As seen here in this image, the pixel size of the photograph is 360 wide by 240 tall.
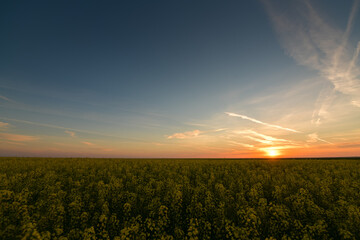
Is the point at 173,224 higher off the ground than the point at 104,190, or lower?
lower

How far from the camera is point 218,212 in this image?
12.5 meters

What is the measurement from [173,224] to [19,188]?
1692 centimetres

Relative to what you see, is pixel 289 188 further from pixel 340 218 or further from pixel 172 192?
pixel 172 192

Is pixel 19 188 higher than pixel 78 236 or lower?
higher

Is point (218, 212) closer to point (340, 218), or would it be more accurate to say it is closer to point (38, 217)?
point (340, 218)

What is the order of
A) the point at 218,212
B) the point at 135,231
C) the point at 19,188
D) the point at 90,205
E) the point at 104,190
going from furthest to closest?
the point at 19,188 → the point at 104,190 → the point at 90,205 → the point at 218,212 → the point at 135,231

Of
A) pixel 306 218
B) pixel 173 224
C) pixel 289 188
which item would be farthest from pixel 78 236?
pixel 289 188

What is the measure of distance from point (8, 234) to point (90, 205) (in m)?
5.45

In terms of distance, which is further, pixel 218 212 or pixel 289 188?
pixel 289 188

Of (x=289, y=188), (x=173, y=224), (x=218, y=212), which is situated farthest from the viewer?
(x=289, y=188)

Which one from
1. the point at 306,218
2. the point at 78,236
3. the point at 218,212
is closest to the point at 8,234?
the point at 78,236

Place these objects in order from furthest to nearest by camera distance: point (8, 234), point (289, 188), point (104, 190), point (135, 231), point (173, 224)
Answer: point (289, 188) < point (104, 190) < point (173, 224) < point (135, 231) < point (8, 234)

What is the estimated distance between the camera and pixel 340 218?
40.4 ft

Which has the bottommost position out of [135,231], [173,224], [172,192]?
[173,224]
